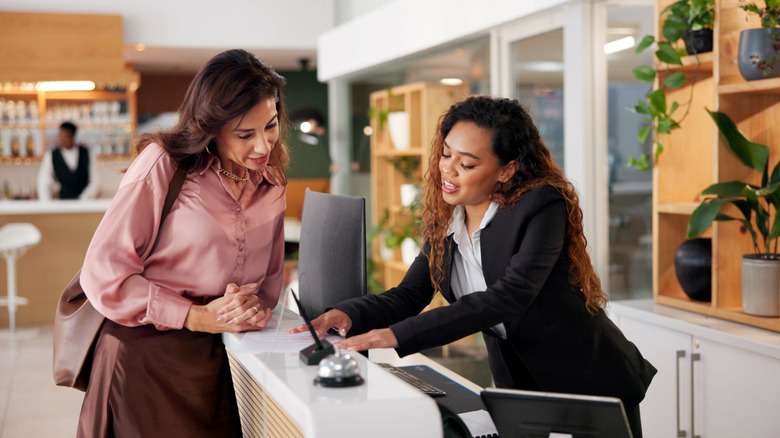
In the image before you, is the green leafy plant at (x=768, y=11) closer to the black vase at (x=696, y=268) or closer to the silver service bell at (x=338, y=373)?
the black vase at (x=696, y=268)

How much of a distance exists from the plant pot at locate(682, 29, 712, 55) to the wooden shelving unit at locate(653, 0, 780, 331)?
11 cm

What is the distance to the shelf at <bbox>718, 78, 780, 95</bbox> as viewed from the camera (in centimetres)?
276

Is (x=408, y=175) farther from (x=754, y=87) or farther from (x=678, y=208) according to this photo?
(x=754, y=87)

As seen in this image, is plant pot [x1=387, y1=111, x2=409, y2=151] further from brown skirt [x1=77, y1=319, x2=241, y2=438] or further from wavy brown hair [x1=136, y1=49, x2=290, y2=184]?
brown skirt [x1=77, y1=319, x2=241, y2=438]

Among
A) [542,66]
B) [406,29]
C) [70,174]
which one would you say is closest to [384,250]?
[406,29]

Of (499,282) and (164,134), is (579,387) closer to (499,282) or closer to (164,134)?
(499,282)

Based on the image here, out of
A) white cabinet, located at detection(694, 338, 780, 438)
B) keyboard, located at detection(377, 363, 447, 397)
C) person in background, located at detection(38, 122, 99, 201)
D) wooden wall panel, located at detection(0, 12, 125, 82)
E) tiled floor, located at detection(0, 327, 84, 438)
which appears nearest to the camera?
keyboard, located at detection(377, 363, 447, 397)

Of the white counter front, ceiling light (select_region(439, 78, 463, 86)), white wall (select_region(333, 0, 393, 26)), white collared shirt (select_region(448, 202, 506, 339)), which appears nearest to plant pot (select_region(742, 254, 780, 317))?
white collared shirt (select_region(448, 202, 506, 339))

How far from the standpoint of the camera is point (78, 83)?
389 inches

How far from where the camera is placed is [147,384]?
6.29 ft

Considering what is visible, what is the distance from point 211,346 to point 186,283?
0.18 metres

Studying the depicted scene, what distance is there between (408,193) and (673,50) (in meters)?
3.19

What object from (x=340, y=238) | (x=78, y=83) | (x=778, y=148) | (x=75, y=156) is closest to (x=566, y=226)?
(x=340, y=238)

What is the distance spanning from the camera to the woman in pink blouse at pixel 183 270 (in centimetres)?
186
